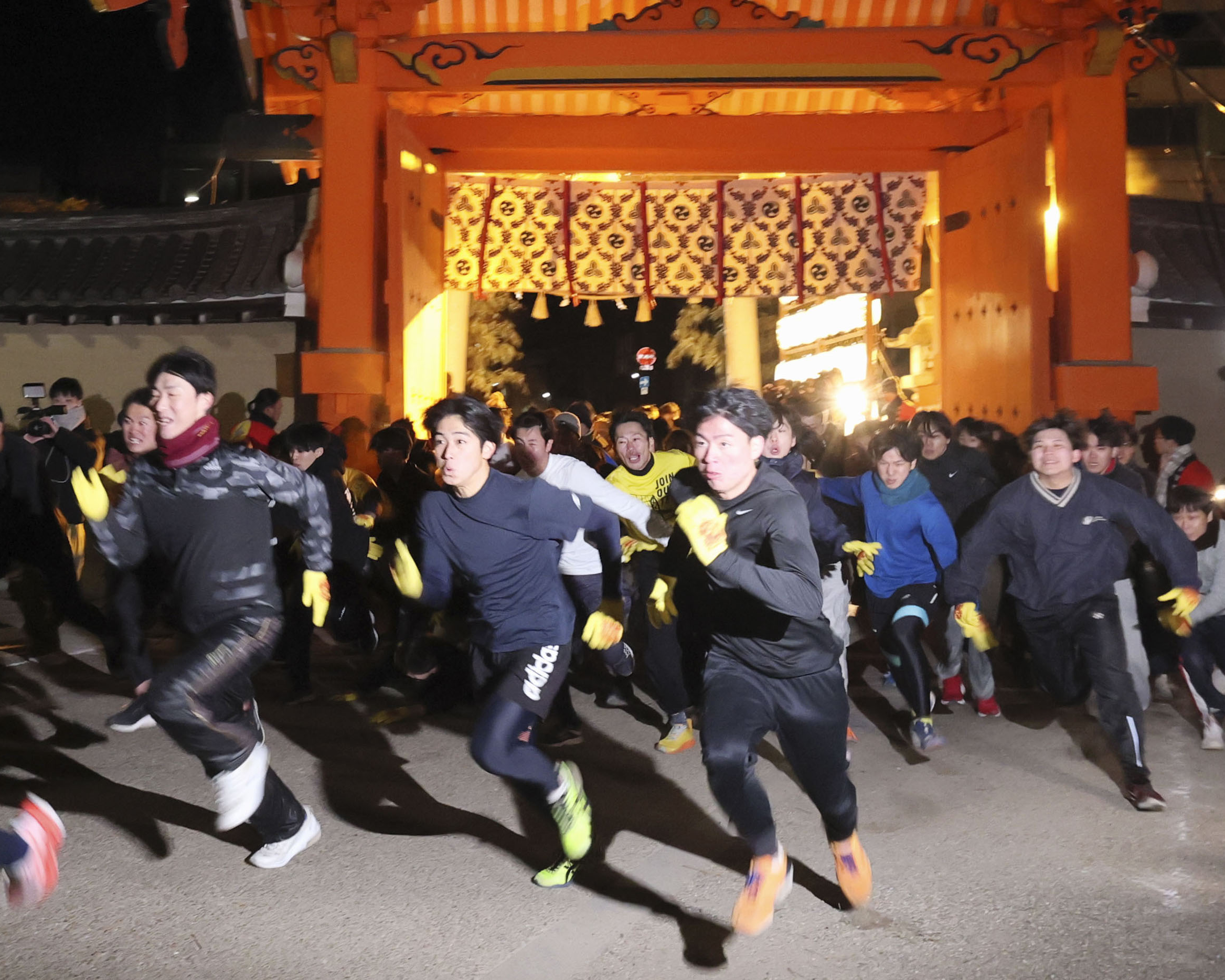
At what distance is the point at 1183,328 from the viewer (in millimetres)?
12594

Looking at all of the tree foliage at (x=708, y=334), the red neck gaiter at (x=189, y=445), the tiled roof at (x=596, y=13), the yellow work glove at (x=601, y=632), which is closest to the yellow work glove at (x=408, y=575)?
the yellow work glove at (x=601, y=632)

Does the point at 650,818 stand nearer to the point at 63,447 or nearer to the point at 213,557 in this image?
the point at 213,557

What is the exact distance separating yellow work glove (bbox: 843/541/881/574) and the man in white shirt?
0.96 m

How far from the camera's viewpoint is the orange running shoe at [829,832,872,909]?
3.84 metres

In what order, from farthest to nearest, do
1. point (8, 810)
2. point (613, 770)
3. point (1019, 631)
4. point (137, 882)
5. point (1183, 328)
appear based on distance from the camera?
point (1183, 328)
point (1019, 631)
point (613, 770)
point (8, 810)
point (137, 882)

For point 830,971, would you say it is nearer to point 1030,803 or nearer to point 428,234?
point 1030,803

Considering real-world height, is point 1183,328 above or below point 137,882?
above

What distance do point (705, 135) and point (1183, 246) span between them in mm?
5454

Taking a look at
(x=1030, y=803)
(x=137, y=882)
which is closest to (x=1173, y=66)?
(x=1030, y=803)

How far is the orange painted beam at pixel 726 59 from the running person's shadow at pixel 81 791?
688cm

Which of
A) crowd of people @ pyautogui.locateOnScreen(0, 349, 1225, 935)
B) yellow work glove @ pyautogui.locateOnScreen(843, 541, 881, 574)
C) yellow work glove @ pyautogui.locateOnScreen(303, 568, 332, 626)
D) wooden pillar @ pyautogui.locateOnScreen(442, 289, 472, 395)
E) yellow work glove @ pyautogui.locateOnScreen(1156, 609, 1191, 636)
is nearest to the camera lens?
crowd of people @ pyautogui.locateOnScreen(0, 349, 1225, 935)

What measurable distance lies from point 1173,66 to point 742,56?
404 cm

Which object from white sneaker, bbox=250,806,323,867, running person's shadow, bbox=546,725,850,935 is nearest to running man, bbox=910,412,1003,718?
running person's shadow, bbox=546,725,850,935

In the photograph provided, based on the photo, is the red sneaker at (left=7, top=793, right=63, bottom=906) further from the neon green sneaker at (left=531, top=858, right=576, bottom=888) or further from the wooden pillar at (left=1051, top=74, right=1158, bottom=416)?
the wooden pillar at (left=1051, top=74, right=1158, bottom=416)
